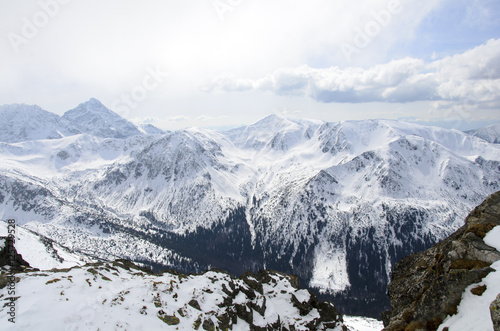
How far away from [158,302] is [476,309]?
4018cm

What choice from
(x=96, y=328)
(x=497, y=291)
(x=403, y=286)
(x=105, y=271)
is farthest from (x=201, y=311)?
(x=497, y=291)

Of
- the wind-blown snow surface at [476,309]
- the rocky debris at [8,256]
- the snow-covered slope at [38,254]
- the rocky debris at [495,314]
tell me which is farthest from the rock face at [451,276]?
the snow-covered slope at [38,254]

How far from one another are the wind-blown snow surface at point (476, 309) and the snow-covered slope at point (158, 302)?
1355 inches

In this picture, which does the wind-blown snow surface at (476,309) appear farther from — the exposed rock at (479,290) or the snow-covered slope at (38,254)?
the snow-covered slope at (38,254)

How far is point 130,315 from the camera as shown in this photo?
1436 inches

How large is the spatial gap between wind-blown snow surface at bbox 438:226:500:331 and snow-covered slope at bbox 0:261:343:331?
34.4 meters

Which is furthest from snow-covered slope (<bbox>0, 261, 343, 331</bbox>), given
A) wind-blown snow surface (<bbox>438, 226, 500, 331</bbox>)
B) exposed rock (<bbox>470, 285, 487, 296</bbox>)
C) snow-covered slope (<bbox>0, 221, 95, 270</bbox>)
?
snow-covered slope (<bbox>0, 221, 95, 270</bbox>)

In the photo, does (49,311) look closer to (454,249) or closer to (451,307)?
(451,307)

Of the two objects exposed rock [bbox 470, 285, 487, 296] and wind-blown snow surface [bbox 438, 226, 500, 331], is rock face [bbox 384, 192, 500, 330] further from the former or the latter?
exposed rock [bbox 470, 285, 487, 296]

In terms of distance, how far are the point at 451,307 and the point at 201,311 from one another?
120 ft

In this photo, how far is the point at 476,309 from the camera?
16781 millimetres

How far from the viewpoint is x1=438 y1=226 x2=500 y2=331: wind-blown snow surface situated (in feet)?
52.1

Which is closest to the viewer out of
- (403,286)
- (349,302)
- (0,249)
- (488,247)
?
(488,247)

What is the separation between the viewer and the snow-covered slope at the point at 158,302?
32375 millimetres
